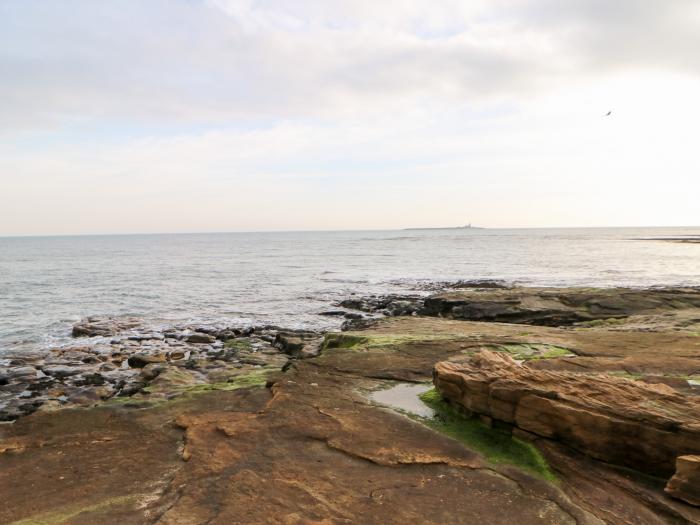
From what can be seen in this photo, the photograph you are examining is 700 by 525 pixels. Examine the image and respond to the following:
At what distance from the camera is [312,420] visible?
8359 mm

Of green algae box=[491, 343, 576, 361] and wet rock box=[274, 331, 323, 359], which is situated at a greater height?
green algae box=[491, 343, 576, 361]

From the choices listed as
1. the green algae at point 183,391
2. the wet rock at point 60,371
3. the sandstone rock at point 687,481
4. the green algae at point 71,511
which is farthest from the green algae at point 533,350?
the wet rock at point 60,371

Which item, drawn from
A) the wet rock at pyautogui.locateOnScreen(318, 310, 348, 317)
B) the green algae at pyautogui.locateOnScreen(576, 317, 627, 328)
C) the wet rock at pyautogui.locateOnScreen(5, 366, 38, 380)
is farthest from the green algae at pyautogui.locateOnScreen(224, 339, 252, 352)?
the green algae at pyautogui.locateOnScreen(576, 317, 627, 328)

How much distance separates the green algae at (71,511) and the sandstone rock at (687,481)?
6.77 metres

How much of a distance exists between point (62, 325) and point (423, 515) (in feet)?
84.4

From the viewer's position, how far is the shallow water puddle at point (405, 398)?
8.92m

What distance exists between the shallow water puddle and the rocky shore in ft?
0.28

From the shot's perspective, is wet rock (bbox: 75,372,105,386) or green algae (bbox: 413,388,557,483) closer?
green algae (bbox: 413,388,557,483)

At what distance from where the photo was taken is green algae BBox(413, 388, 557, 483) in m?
6.81

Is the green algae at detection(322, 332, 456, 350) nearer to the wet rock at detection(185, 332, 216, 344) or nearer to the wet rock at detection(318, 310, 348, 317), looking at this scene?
the wet rock at detection(185, 332, 216, 344)

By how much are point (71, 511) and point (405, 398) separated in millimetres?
5987

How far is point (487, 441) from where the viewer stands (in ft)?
24.9

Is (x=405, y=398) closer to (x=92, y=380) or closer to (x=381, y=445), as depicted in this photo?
(x=381, y=445)

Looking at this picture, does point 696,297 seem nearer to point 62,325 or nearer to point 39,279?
point 62,325
